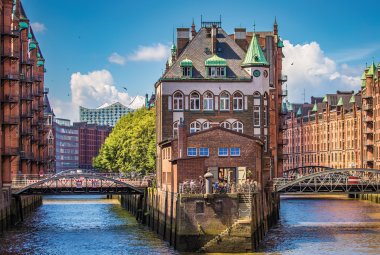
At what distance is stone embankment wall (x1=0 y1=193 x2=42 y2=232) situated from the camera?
80062mm

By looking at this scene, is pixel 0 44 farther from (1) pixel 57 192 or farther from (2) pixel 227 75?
(2) pixel 227 75

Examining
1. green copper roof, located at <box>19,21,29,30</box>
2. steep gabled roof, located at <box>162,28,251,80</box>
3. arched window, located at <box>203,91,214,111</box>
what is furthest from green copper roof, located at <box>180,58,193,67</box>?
green copper roof, located at <box>19,21,29,30</box>

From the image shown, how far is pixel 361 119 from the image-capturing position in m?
174

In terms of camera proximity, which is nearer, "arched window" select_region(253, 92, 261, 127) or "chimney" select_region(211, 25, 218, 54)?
"arched window" select_region(253, 92, 261, 127)

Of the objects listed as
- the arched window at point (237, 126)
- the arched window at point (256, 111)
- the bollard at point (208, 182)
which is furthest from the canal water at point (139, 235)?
the arched window at point (256, 111)

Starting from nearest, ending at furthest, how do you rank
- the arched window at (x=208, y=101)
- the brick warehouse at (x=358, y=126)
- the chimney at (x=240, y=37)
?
the arched window at (x=208, y=101) → the chimney at (x=240, y=37) → the brick warehouse at (x=358, y=126)

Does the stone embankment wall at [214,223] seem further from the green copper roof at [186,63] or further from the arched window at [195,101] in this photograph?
the green copper roof at [186,63]

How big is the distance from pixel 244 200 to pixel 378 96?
312 ft

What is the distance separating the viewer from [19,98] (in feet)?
361

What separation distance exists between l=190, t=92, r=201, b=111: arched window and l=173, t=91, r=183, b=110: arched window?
3.22ft

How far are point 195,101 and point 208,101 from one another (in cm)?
126

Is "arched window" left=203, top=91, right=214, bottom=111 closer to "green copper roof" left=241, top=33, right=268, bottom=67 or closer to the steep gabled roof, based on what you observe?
the steep gabled roof

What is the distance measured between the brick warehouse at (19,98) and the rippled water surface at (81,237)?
533cm

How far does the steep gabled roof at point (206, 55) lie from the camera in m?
89.7
